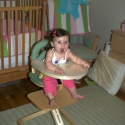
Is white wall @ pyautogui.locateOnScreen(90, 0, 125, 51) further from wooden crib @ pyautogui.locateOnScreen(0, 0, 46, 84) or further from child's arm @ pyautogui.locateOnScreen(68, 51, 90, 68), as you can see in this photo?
child's arm @ pyautogui.locateOnScreen(68, 51, 90, 68)

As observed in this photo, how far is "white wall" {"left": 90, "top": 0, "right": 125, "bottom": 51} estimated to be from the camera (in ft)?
9.87

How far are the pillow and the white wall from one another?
58 centimetres

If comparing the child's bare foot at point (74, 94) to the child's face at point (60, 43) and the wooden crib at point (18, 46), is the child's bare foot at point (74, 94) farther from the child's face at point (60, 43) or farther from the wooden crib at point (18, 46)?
the wooden crib at point (18, 46)

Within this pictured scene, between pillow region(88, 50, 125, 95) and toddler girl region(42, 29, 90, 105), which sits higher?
toddler girl region(42, 29, 90, 105)

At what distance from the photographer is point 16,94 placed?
2484 mm

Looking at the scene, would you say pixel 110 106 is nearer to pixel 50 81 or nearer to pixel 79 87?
pixel 79 87

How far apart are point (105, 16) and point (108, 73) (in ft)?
3.36

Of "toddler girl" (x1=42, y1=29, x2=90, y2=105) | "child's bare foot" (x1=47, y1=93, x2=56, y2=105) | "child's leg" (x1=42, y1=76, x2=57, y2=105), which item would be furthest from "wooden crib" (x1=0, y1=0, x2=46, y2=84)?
"child's bare foot" (x1=47, y1=93, x2=56, y2=105)

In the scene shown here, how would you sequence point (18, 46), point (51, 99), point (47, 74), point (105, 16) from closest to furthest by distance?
point (47, 74)
point (51, 99)
point (18, 46)
point (105, 16)

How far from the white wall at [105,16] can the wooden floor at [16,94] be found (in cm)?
99

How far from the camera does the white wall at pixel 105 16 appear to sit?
301 centimetres

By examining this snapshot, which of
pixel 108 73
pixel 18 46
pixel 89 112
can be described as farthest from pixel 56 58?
pixel 108 73

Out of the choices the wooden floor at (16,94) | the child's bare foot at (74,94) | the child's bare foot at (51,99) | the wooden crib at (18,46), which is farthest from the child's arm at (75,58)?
the wooden floor at (16,94)

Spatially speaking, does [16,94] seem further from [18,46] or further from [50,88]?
[50,88]
